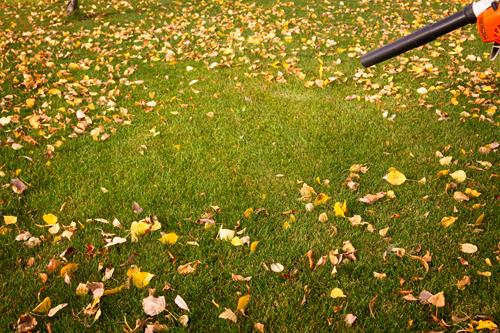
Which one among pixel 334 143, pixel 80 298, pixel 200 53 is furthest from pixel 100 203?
pixel 200 53

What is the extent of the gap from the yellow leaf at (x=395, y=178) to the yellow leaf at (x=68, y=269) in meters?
2.52

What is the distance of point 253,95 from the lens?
209 inches

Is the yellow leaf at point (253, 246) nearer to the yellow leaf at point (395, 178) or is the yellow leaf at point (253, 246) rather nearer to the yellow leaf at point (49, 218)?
the yellow leaf at point (395, 178)

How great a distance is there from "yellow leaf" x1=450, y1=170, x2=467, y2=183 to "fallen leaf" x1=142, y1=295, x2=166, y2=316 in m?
2.61

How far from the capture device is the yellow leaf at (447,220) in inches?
119

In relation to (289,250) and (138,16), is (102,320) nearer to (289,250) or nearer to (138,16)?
(289,250)

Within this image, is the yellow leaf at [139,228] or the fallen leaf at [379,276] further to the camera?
the yellow leaf at [139,228]

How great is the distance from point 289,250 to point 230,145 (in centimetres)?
163

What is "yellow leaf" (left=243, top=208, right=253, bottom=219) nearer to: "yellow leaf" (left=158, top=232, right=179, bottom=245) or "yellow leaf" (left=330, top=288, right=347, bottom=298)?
"yellow leaf" (left=158, top=232, right=179, bottom=245)

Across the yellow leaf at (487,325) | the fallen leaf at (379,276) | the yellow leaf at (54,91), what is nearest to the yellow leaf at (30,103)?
the yellow leaf at (54,91)

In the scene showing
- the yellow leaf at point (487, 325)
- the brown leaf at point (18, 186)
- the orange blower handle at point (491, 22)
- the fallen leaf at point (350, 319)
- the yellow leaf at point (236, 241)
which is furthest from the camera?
the brown leaf at point (18, 186)

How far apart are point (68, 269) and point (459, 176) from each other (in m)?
3.14

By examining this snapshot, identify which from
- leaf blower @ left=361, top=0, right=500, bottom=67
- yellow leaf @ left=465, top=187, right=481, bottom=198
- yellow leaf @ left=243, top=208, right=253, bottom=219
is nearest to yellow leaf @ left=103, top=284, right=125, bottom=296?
yellow leaf @ left=243, top=208, right=253, bottom=219

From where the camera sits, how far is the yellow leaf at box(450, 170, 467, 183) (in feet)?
11.5
